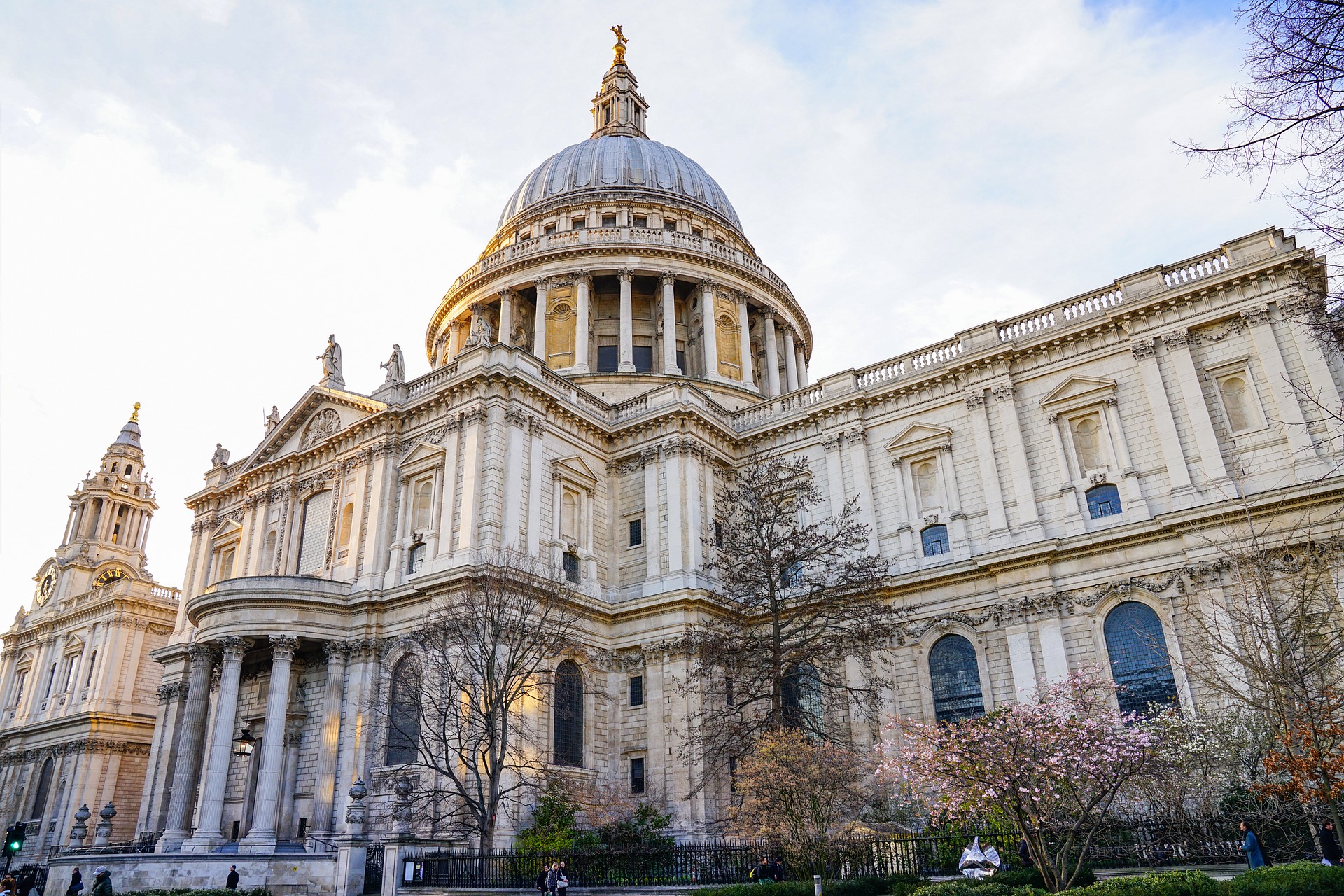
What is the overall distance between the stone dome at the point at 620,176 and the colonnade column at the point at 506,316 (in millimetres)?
8955

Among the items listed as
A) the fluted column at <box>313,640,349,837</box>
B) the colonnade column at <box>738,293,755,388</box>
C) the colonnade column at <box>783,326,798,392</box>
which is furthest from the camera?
the colonnade column at <box>783,326,798,392</box>

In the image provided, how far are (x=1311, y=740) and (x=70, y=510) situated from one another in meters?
78.4

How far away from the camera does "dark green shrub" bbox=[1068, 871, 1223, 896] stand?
1237 cm

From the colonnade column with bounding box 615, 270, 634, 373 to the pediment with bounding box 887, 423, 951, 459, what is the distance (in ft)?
52.8

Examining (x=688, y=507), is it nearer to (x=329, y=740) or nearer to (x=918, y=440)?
(x=918, y=440)

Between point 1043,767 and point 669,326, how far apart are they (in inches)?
1390

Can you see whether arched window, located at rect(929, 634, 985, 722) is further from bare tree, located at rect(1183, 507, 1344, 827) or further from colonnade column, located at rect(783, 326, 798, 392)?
colonnade column, located at rect(783, 326, 798, 392)

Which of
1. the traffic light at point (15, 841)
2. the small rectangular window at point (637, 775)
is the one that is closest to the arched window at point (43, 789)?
the traffic light at point (15, 841)

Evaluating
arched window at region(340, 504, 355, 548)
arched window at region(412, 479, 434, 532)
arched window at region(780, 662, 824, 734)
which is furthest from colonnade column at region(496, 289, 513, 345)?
arched window at region(780, 662, 824, 734)

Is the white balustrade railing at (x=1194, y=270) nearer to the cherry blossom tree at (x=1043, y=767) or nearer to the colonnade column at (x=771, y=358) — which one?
the cherry blossom tree at (x=1043, y=767)

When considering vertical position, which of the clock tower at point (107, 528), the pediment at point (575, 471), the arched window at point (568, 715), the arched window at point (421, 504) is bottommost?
the arched window at point (568, 715)

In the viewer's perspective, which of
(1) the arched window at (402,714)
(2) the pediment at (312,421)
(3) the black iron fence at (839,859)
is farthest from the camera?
(2) the pediment at (312,421)

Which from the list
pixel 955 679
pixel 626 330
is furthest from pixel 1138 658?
pixel 626 330

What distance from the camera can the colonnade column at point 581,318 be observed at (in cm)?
4697
